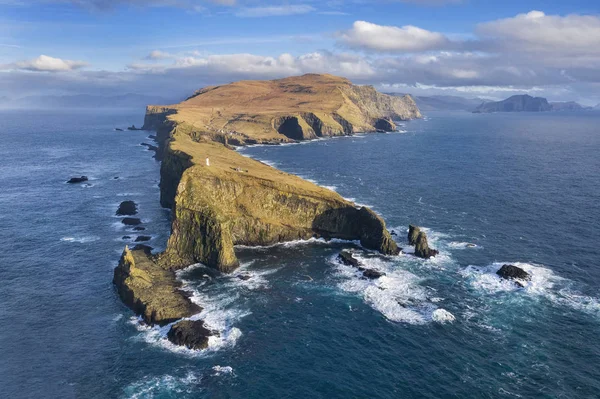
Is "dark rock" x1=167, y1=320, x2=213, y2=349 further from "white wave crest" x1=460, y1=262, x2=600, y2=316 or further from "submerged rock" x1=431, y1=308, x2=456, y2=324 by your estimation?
"white wave crest" x1=460, y1=262, x2=600, y2=316

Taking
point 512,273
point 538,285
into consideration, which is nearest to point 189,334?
point 512,273

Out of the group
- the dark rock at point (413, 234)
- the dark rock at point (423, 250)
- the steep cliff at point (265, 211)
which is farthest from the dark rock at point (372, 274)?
the dark rock at point (413, 234)

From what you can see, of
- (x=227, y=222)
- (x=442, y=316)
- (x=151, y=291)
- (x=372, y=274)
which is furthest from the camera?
(x=227, y=222)

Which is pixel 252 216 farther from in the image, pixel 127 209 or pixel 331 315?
pixel 127 209

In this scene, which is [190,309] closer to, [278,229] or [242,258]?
[242,258]

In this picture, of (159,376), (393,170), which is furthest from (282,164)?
(159,376)
